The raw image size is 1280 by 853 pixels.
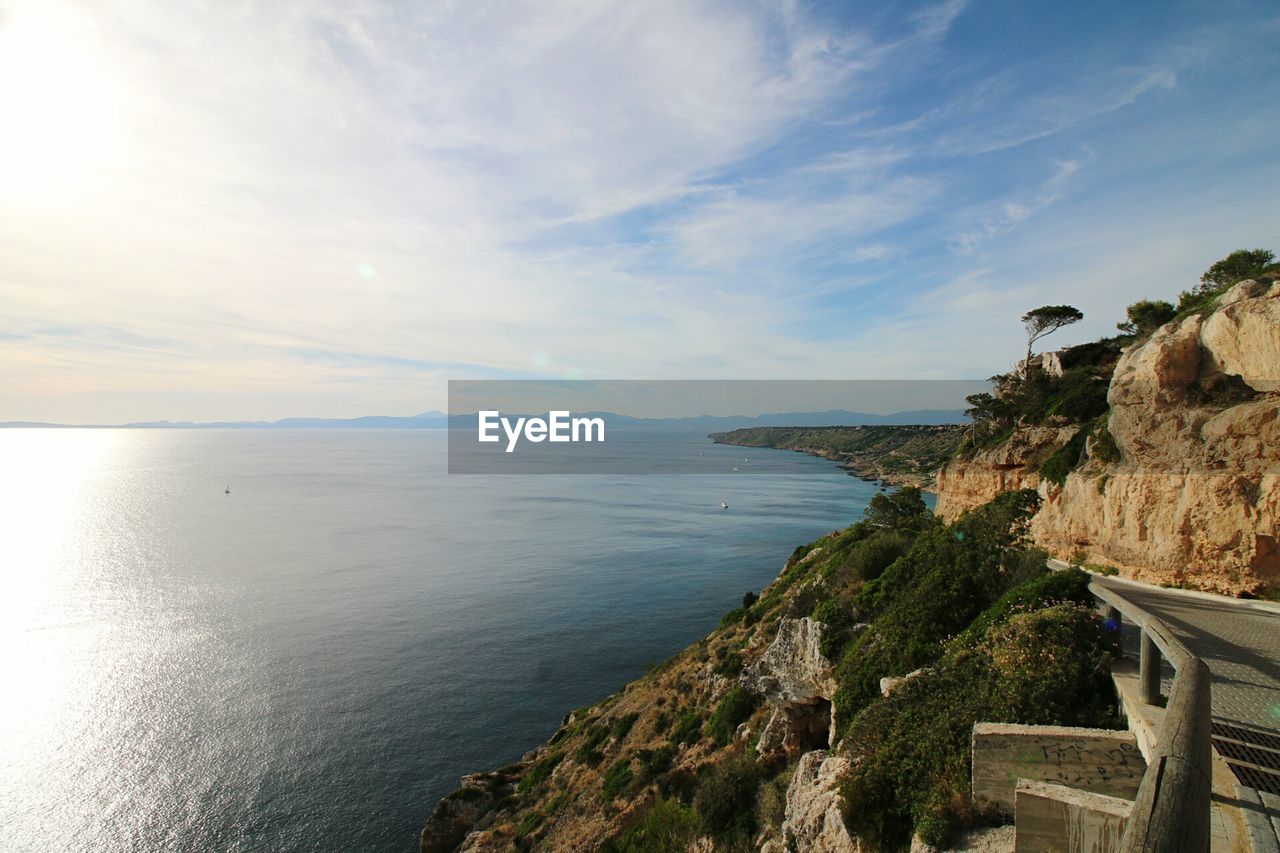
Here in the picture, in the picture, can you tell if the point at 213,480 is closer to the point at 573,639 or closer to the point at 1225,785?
the point at 573,639

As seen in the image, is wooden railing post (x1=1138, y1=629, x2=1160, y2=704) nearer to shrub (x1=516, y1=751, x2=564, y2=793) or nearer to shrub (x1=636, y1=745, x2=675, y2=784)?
shrub (x1=636, y1=745, x2=675, y2=784)

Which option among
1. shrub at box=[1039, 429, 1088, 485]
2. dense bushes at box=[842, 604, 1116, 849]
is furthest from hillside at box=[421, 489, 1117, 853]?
shrub at box=[1039, 429, 1088, 485]

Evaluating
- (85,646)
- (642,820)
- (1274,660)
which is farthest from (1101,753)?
(85,646)

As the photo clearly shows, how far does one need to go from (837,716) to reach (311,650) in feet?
128

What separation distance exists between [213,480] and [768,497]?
128104 mm

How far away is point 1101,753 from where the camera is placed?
651 cm

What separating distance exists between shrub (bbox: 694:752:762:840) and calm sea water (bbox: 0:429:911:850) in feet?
52.4

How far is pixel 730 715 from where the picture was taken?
63.5 ft

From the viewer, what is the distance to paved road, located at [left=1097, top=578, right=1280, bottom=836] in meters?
7.72

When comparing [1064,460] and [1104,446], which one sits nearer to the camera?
[1104,446]

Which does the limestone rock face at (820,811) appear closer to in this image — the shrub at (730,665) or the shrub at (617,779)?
the shrub at (617,779)

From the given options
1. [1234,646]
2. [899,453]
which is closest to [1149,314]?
[1234,646]

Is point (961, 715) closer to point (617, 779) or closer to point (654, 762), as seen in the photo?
point (654, 762)

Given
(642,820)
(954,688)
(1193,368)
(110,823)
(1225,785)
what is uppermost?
Result: (1193,368)
